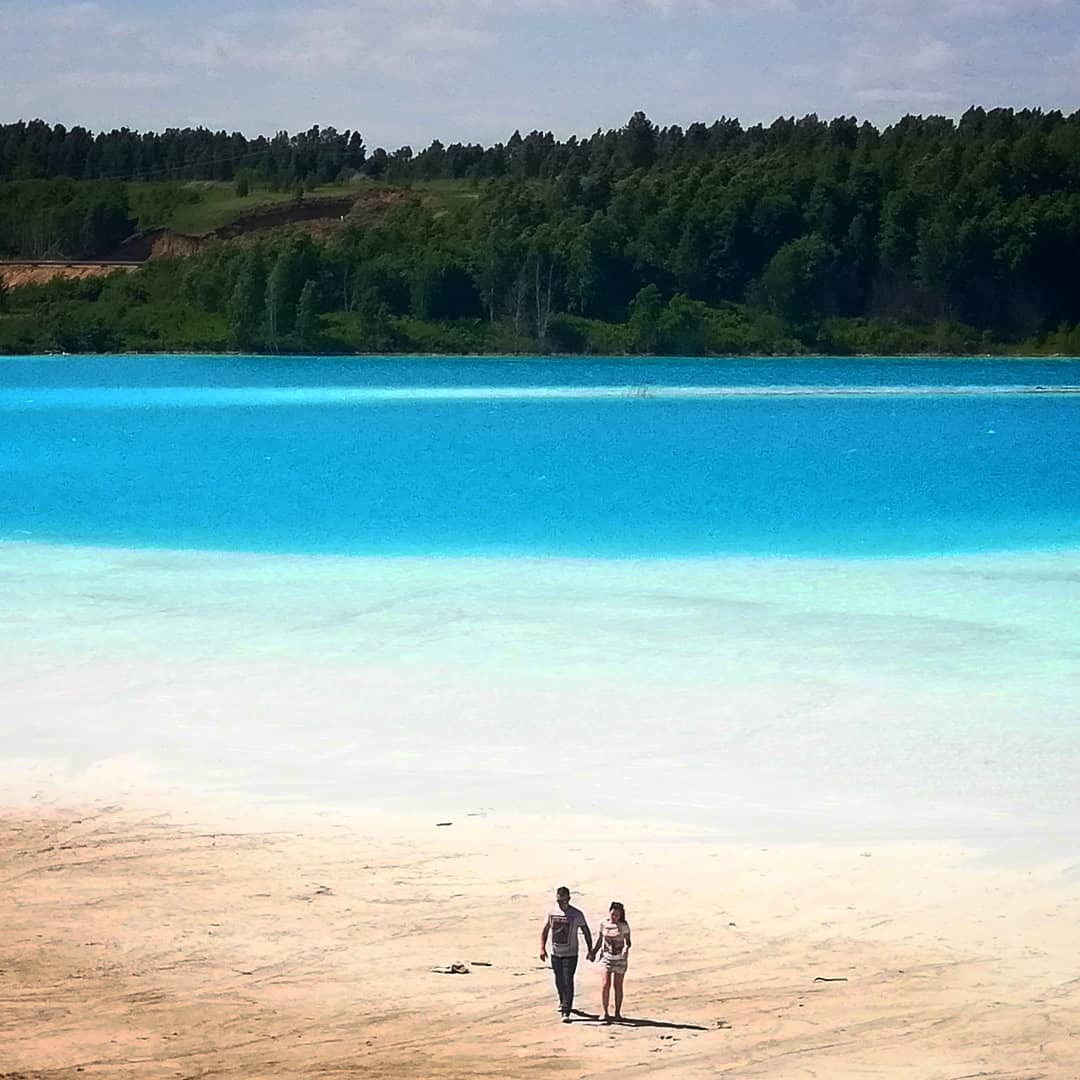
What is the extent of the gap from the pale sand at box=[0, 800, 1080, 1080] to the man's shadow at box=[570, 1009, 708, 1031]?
0.03m

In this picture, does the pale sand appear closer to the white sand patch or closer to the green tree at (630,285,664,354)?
the white sand patch

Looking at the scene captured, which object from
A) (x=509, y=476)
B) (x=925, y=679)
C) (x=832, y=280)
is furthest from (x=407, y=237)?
(x=925, y=679)

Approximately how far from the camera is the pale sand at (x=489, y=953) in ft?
28.2

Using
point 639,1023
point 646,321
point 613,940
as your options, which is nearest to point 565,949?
point 613,940

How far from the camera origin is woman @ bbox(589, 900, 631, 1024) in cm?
898

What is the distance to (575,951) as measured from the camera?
897 centimetres

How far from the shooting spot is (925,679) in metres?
18.4

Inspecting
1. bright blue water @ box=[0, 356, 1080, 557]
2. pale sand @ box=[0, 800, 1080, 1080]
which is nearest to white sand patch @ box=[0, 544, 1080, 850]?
pale sand @ box=[0, 800, 1080, 1080]

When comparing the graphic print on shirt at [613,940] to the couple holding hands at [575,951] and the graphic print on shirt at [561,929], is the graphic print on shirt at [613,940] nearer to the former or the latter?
the couple holding hands at [575,951]

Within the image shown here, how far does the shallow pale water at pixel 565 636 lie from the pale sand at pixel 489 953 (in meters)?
1.11

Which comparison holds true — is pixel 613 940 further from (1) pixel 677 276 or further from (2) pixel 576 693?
(1) pixel 677 276

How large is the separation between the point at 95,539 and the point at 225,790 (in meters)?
18.3

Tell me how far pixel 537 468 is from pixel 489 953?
129 feet

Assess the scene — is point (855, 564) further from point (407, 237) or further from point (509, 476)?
point (407, 237)
